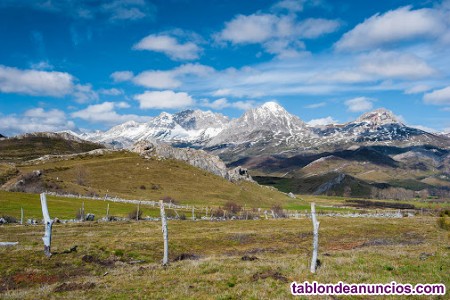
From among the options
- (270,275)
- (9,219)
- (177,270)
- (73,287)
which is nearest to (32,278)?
(73,287)

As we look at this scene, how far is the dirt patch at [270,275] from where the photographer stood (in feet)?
76.0

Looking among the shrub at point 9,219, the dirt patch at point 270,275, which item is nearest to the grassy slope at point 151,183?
the shrub at point 9,219

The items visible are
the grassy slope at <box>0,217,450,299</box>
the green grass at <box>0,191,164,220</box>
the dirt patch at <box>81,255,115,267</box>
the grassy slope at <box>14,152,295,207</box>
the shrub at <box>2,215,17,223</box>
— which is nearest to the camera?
the grassy slope at <box>0,217,450,299</box>

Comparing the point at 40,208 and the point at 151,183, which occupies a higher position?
the point at 151,183

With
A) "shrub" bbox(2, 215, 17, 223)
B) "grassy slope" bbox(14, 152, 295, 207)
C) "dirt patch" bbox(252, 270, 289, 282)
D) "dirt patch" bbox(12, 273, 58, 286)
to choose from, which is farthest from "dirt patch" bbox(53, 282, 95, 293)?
"grassy slope" bbox(14, 152, 295, 207)

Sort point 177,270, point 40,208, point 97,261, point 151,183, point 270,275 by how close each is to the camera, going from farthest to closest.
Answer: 1. point 151,183
2. point 40,208
3. point 97,261
4. point 177,270
5. point 270,275

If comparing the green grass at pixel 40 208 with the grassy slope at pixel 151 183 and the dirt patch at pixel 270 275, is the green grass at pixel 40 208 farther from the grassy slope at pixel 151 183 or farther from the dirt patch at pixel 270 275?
the dirt patch at pixel 270 275

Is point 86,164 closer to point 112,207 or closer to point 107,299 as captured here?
point 112,207

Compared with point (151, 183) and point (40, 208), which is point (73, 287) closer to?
point (40, 208)

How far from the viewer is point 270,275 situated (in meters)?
24.1

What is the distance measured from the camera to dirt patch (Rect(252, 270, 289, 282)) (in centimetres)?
2318

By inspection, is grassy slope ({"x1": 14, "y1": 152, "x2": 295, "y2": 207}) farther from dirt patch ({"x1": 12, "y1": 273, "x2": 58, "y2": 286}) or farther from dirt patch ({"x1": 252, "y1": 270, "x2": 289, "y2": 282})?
dirt patch ({"x1": 252, "y1": 270, "x2": 289, "y2": 282})

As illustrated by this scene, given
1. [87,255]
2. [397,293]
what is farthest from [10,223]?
[397,293]

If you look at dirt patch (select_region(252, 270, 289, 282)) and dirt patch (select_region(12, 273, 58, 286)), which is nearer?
dirt patch (select_region(252, 270, 289, 282))
